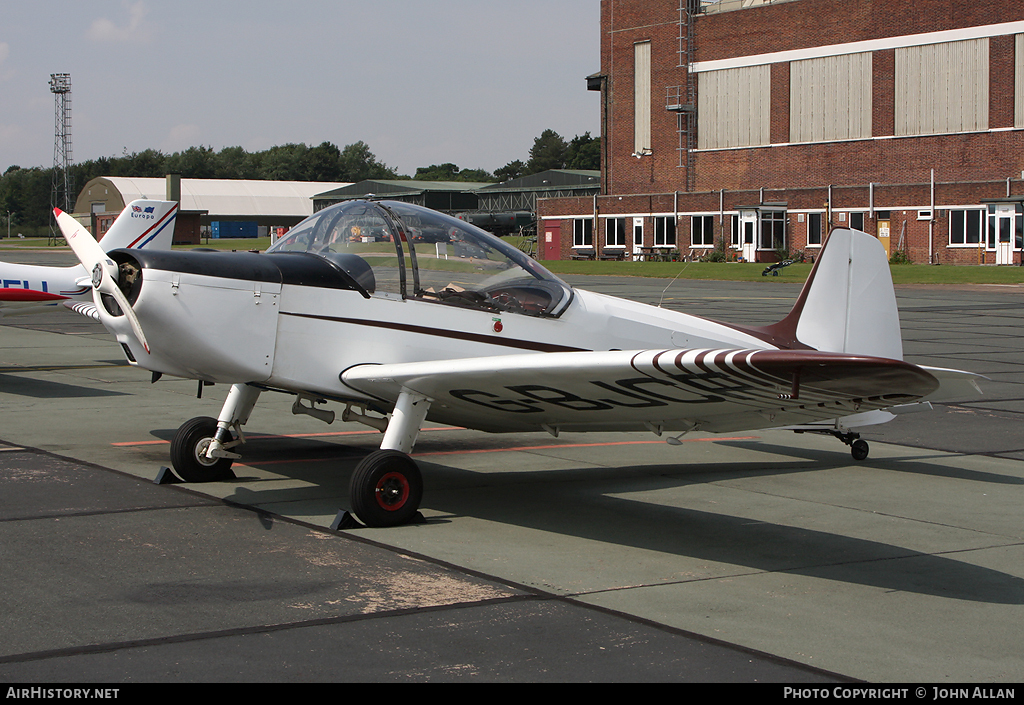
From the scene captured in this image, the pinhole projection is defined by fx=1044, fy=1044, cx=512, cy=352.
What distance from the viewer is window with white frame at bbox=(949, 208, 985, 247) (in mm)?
50750

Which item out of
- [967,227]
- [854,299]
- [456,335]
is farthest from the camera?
[967,227]

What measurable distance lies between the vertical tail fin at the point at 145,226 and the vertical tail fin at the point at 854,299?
1146 cm

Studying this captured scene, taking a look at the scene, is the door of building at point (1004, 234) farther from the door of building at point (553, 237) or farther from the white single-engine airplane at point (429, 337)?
the white single-engine airplane at point (429, 337)

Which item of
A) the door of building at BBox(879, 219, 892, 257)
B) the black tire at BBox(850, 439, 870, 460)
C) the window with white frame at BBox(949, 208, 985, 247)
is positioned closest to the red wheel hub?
the black tire at BBox(850, 439, 870, 460)

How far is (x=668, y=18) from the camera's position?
65.0m

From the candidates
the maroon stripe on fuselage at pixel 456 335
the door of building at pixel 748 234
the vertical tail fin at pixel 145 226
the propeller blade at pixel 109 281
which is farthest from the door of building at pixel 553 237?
the propeller blade at pixel 109 281

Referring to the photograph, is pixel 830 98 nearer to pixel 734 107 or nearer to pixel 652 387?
pixel 734 107

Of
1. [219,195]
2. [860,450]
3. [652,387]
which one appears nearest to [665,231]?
[860,450]

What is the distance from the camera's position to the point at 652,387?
572cm

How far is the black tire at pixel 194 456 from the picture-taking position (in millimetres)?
7838

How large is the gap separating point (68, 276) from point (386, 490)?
12477mm
